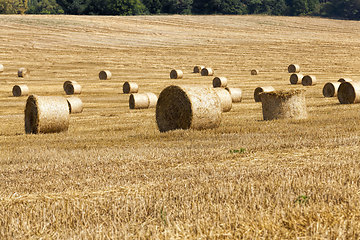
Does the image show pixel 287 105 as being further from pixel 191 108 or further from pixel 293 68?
pixel 293 68

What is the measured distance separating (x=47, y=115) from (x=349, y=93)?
11860 millimetres

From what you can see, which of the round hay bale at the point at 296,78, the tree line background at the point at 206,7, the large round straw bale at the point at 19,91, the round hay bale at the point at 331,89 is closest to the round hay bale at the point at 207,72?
the round hay bale at the point at 296,78

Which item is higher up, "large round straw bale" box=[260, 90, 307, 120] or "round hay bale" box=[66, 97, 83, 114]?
"large round straw bale" box=[260, 90, 307, 120]

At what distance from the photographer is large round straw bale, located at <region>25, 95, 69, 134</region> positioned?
15.5m

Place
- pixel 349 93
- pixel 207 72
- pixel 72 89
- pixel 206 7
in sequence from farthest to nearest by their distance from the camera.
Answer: pixel 206 7 < pixel 207 72 < pixel 72 89 < pixel 349 93

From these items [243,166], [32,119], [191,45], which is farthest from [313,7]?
[243,166]

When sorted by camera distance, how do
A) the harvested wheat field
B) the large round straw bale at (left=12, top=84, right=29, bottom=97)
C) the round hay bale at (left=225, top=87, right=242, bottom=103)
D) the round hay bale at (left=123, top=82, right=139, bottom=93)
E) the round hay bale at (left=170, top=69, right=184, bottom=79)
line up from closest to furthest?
the harvested wheat field, the round hay bale at (left=225, top=87, right=242, bottom=103), the large round straw bale at (left=12, top=84, right=29, bottom=97), the round hay bale at (left=123, top=82, right=139, bottom=93), the round hay bale at (left=170, top=69, right=184, bottom=79)

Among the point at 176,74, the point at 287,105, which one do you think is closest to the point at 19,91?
→ the point at 176,74

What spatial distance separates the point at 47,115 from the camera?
51.0ft

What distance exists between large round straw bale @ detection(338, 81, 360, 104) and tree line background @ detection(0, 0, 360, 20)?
69.0m

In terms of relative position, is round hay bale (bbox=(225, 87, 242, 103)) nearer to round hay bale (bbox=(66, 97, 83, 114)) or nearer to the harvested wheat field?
the harvested wheat field

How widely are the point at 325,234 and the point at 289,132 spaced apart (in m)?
8.33

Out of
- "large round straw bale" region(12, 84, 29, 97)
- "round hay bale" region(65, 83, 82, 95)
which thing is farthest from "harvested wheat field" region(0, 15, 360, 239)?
"round hay bale" region(65, 83, 82, 95)

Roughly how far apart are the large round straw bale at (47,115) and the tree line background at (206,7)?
237 ft
